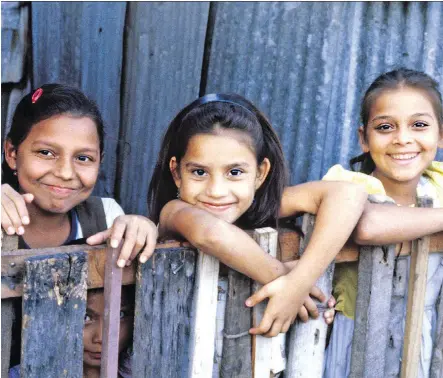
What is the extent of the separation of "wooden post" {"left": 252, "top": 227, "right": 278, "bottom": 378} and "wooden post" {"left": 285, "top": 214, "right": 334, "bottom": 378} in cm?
11

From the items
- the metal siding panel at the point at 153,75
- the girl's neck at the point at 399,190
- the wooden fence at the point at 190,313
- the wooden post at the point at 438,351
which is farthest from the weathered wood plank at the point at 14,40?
the wooden post at the point at 438,351

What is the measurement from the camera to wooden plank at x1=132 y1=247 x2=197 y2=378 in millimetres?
2158

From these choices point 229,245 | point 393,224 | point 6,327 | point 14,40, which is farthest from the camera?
point 14,40

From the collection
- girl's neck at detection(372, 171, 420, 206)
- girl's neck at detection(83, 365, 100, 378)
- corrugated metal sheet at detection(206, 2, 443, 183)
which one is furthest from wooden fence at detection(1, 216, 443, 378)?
corrugated metal sheet at detection(206, 2, 443, 183)

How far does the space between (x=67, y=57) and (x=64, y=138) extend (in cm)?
165

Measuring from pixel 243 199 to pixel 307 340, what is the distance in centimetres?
62

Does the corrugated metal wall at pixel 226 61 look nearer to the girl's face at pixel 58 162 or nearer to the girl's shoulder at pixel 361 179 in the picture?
the girl's shoulder at pixel 361 179

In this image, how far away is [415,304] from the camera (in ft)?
9.00

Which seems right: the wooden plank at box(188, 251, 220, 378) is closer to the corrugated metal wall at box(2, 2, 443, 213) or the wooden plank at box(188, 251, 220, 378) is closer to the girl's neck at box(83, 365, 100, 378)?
the girl's neck at box(83, 365, 100, 378)

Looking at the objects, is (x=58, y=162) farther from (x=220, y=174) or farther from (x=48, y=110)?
(x=220, y=174)

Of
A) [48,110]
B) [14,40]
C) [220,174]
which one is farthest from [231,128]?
[14,40]

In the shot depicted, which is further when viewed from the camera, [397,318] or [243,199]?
[243,199]

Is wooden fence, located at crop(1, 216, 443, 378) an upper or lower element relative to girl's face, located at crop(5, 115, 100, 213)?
lower

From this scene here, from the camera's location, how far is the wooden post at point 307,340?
253cm
